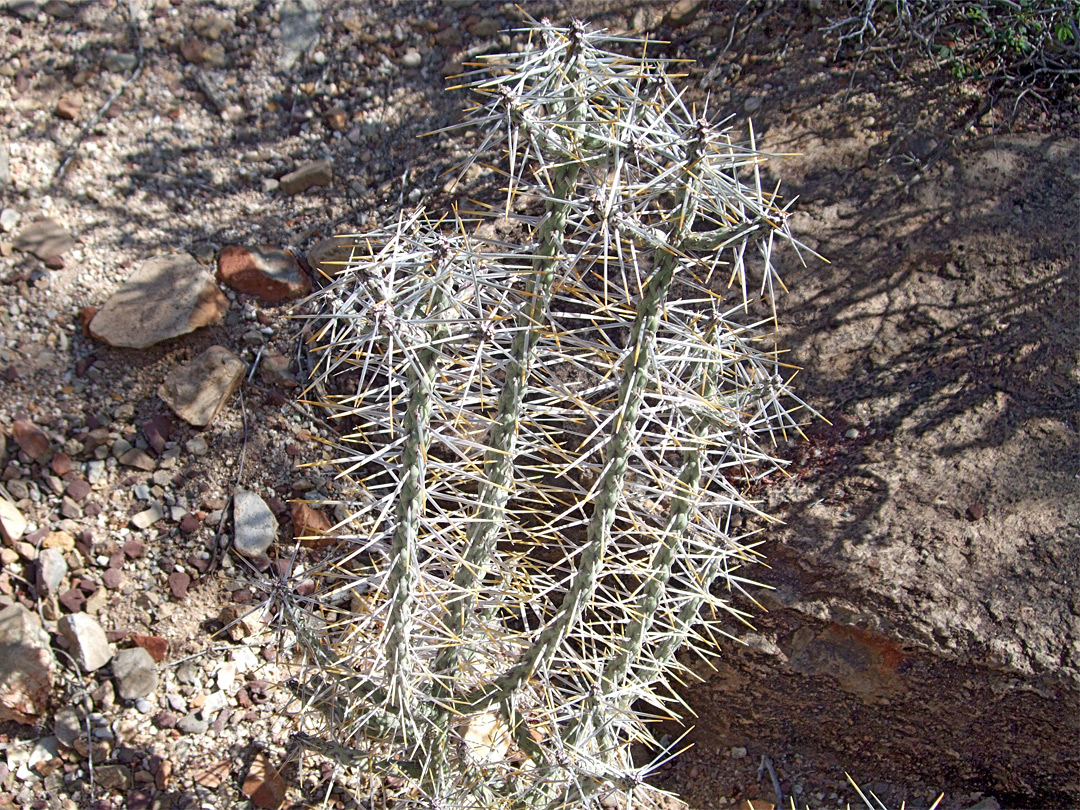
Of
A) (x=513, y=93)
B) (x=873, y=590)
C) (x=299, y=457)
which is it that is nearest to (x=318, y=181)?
(x=299, y=457)

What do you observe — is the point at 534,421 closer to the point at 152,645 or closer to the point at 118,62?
the point at 152,645

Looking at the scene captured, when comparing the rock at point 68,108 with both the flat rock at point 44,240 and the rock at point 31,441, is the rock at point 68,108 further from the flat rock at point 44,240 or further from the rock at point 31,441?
the rock at point 31,441

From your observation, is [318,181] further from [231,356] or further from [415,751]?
[415,751]

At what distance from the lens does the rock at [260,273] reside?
10.6 ft

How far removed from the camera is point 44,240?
313cm

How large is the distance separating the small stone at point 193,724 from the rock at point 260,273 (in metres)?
1.51

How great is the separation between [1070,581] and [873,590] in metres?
0.61

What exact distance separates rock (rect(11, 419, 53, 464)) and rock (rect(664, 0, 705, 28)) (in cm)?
300

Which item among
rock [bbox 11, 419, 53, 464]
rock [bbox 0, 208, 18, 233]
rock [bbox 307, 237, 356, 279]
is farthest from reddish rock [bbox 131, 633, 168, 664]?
rock [bbox 0, 208, 18, 233]

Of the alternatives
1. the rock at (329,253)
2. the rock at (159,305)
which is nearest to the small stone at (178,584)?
the rock at (159,305)

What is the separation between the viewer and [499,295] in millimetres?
1923

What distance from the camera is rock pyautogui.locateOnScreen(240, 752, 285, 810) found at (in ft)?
8.36

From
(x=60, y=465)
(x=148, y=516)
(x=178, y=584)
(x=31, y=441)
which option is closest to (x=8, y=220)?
(x=31, y=441)

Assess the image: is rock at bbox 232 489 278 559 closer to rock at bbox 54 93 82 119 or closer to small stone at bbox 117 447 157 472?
small stone at bbox 117 447 157 472
